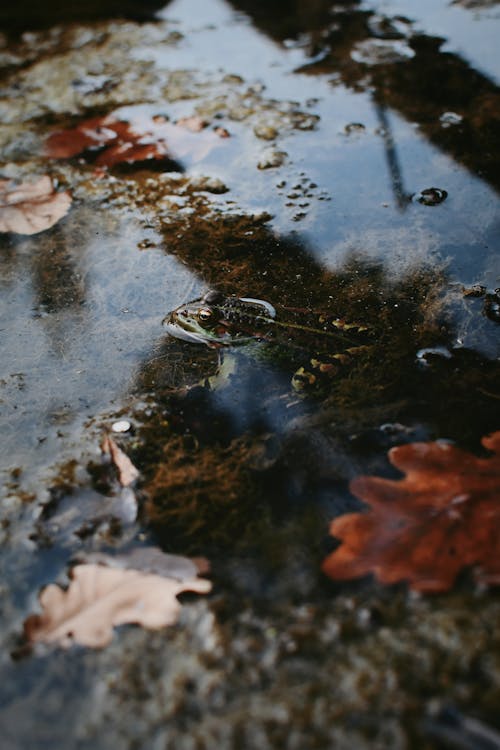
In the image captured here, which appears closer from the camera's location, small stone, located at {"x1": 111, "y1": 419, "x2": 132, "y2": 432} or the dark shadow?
small stone, located at {"x1": 111, "y1": 419, "x2": 132, "y2": 432}

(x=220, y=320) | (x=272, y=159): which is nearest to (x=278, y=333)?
(x=220, y=320)

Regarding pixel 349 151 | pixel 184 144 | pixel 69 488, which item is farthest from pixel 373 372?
pixel 184 144

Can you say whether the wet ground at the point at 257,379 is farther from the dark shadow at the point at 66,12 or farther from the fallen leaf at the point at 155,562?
the dark shadow at the point at 66,12

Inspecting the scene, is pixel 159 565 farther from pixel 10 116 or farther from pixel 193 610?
pixel 10 116

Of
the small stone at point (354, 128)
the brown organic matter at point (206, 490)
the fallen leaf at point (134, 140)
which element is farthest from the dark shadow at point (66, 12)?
the brown organic matter at point (206, 490)

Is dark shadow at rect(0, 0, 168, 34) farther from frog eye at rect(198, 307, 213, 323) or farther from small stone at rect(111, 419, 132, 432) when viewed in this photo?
small stone at rect(111, 419, 132, 432)

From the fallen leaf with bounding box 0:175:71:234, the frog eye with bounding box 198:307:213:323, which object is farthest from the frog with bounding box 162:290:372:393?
the fallen leaf with bounding box 0:175:71:234
